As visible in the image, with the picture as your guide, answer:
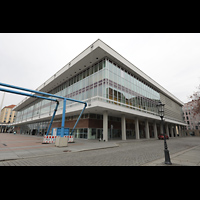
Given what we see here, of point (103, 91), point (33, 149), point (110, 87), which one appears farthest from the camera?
point (110, 87)

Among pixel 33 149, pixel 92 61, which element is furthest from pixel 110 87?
pixel 33 149

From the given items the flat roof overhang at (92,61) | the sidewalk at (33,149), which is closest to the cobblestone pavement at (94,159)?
the sidewalk at (33,149)

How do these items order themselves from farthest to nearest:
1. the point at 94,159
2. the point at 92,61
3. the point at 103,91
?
the point at 92,61, the point at 103,91, the point at 94,159

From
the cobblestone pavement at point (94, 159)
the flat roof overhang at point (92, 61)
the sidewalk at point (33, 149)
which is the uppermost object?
the flat roof overhang at point (92, 61)

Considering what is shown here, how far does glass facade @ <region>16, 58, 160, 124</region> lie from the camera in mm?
22938

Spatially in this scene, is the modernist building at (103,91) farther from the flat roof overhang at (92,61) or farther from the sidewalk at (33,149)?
the sidewalk at (33,149)

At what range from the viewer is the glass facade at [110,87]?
22.9m

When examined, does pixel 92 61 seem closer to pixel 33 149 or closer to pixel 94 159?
pixel 33 149

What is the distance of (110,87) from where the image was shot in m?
23.0

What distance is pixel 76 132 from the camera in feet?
92.7

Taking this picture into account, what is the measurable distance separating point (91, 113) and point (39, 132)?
1188 inches
